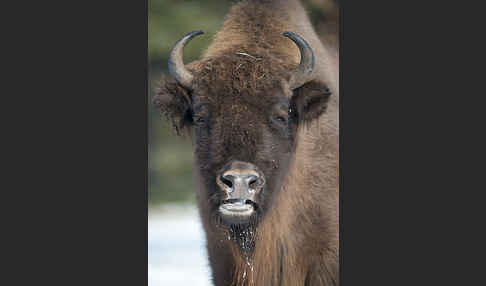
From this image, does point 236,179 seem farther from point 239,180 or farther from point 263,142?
point 263,142

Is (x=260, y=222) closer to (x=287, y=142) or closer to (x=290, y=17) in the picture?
(x=287, y=142)

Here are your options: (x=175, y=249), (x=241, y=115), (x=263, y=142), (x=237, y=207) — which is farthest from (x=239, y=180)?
(x=175, y=249)

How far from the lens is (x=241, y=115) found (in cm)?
614

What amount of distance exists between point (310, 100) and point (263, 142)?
0.81m

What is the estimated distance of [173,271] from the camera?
7.18m

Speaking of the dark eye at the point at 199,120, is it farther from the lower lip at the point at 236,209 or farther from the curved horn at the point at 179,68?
the lower lip at the point at 236,209

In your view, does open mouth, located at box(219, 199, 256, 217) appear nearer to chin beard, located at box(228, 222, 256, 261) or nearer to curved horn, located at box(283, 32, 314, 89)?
chin beard, located at box(228, 222, 256, 261)

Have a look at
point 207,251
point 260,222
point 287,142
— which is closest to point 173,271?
point 207,251

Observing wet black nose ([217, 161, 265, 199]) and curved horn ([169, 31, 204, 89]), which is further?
curved horn ([169, 31, 204, 89])

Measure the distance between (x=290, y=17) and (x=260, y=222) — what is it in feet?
7.14

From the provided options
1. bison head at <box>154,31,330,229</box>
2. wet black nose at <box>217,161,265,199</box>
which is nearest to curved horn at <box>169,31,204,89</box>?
bison head at <box>154,31,330,229</box>

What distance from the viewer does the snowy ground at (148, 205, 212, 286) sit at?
7016 millimetres

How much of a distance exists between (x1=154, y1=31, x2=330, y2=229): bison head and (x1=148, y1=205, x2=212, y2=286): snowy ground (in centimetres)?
87

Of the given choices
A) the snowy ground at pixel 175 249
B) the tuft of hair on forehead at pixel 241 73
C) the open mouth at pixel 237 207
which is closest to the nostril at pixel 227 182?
the open mouth at pixel 237 207
